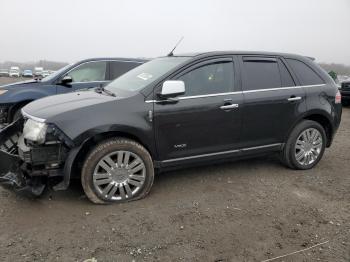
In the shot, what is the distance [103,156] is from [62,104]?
79 centimetres

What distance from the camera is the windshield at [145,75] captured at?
4287mm

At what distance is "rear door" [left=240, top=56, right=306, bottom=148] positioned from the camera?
4.66m

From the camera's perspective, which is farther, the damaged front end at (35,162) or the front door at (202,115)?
the front door at (202,115)

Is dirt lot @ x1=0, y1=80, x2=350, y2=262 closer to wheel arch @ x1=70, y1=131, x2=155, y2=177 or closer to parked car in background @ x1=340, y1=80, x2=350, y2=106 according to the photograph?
wheel arch @ x1=70, y1=131, x2=155, y2=177

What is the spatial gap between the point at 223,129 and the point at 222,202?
94cm

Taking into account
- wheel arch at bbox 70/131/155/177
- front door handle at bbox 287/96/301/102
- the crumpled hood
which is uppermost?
front door handle at bbox 287/96/301/102

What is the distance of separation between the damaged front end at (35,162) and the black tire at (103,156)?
0.76 feet

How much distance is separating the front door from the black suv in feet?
0.04

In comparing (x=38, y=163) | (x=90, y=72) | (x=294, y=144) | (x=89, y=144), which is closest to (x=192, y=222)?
(x=89, y=144)

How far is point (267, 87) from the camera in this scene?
190 inches

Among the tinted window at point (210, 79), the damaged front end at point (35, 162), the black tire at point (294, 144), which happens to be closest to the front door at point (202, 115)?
the tinted window at point (210, 79)

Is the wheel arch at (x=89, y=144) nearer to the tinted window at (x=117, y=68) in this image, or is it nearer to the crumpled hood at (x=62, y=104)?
the crumpled hood at (x=62, y=104)

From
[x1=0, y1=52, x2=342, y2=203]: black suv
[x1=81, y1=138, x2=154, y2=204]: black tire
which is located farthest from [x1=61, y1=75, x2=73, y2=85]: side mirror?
[x1=81, y1=138, x2=154, y2=204]: black tire

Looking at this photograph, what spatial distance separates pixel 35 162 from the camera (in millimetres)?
3648
